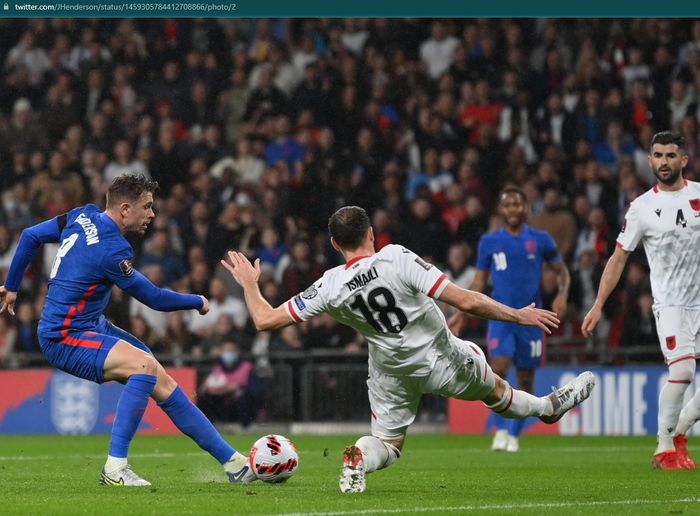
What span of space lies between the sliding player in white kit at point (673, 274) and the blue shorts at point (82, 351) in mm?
3945

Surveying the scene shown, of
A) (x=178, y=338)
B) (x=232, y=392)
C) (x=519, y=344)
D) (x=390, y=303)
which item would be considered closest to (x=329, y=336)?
(x=232, y=392)

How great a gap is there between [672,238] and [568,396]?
2189 millimetres

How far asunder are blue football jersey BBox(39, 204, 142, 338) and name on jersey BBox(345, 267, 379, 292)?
157cm

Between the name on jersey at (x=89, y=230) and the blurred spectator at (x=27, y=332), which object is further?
the blurred spectator at (x=27, y=332)

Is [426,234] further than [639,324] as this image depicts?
Yes

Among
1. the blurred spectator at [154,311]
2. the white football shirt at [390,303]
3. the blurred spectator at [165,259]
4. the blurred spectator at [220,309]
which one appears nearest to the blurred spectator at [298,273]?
the blurred spectator at [220,309]

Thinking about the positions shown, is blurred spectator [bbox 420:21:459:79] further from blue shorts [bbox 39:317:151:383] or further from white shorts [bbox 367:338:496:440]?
blue shorts [bbox 39:317:151:383]

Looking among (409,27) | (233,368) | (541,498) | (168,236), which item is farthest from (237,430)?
(541,498)

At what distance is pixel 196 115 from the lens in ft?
70.5

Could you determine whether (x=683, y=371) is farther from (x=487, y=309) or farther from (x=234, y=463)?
(x=234, y=463)

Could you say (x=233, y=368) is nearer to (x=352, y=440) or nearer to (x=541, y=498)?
(x=352, y=440)

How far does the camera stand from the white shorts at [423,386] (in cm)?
826

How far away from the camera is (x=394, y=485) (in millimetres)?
8820

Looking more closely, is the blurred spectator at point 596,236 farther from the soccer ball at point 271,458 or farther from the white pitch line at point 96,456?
the soccer ball at point 271,458
